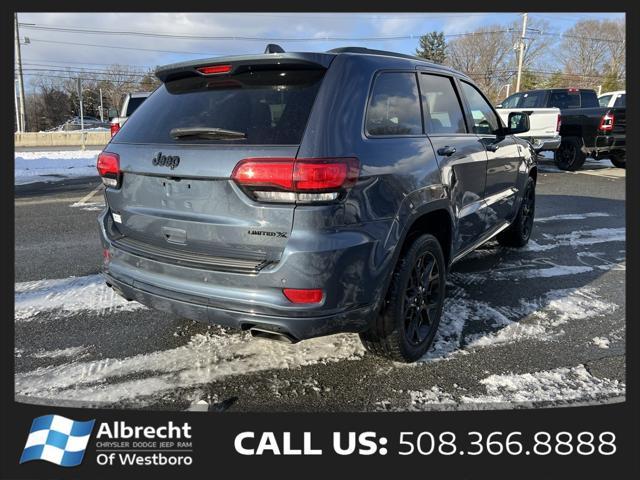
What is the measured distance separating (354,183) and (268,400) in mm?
1327

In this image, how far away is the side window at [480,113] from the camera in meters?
4.13

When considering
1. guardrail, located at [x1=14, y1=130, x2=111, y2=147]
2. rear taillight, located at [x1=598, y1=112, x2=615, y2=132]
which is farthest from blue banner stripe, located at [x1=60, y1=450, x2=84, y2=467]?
guardrail, located at [x1=14, y1=130, x2=111, y2=147]

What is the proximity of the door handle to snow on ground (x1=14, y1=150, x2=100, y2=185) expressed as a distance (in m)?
10.9

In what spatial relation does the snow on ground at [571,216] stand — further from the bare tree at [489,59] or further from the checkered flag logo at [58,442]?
the bare tree at [489,59]

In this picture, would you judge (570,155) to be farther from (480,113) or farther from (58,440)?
(58,440)

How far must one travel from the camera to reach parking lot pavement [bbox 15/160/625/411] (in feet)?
9.09

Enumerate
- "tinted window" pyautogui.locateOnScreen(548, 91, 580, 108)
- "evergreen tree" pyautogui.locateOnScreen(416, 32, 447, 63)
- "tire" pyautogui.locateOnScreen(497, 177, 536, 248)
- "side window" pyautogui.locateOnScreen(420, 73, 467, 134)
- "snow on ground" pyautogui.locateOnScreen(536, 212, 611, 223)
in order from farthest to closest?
"evergreen tree" pyautogui.locateOnScreen(416, 32, 447, 63), "tinted window" pyautogui.locateOnScreen(548, 91, 580, 108), "snow on ground" pyautogui.locateOnScreen(536, 212, 611, 223), "tire" pyautogui.locateOnScreen(497, 177, 536, 248), "side window" pyautogui.locateOnScreen(420, 73, 467, 134)

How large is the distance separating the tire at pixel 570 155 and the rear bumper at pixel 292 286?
40.6 feet

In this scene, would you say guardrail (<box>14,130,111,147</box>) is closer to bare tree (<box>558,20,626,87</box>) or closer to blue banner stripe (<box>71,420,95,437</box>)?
blue banner stripe (<box>71,420,95,437</box>)

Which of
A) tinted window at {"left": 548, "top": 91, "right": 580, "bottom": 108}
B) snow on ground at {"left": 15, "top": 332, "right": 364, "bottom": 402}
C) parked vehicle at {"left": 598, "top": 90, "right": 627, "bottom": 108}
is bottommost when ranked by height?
snow on ground at {"left": 15, "top": 332, "right": 364, "bottom": 402}

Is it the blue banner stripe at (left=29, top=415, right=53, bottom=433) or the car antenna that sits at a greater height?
the car antenna

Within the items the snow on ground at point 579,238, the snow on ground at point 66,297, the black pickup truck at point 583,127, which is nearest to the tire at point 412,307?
the snow on ground at point 66,297

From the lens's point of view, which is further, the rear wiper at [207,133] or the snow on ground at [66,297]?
the snow on ground at [66,297]

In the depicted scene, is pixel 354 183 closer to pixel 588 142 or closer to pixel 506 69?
pixel 588 142
